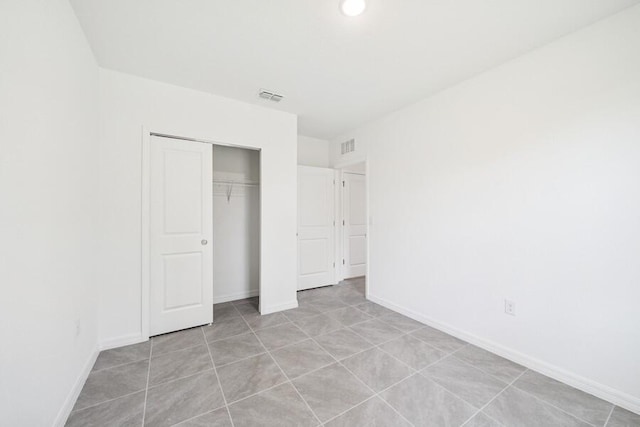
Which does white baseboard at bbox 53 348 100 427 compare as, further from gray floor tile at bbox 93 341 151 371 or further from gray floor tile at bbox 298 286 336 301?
gray floor tile at bbox 298 286 336 301

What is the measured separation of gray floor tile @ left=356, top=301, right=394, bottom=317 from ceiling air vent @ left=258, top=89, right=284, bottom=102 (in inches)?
112

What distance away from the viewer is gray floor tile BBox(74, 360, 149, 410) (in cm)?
169

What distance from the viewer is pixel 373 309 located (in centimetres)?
331

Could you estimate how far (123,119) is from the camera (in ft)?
7.73

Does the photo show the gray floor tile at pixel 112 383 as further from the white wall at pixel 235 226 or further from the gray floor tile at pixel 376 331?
the gray floor tile at pixel 376 331

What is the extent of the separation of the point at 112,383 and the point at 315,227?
295 cm

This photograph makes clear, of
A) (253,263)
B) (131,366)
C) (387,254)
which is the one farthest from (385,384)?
(253,263)

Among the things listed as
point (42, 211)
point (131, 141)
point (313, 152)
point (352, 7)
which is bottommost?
point (42, 211)

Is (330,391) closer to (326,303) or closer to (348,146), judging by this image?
(326,303)

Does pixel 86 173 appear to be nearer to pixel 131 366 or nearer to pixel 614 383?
pixel 131 366

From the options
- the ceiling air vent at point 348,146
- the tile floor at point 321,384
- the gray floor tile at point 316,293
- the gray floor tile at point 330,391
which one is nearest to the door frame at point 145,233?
the tile floor at point 321,384

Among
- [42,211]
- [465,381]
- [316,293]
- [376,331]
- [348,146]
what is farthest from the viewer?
[348,146]

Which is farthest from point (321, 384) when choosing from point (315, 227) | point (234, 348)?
point (315, 227)

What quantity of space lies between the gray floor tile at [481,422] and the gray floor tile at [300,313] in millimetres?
1864
